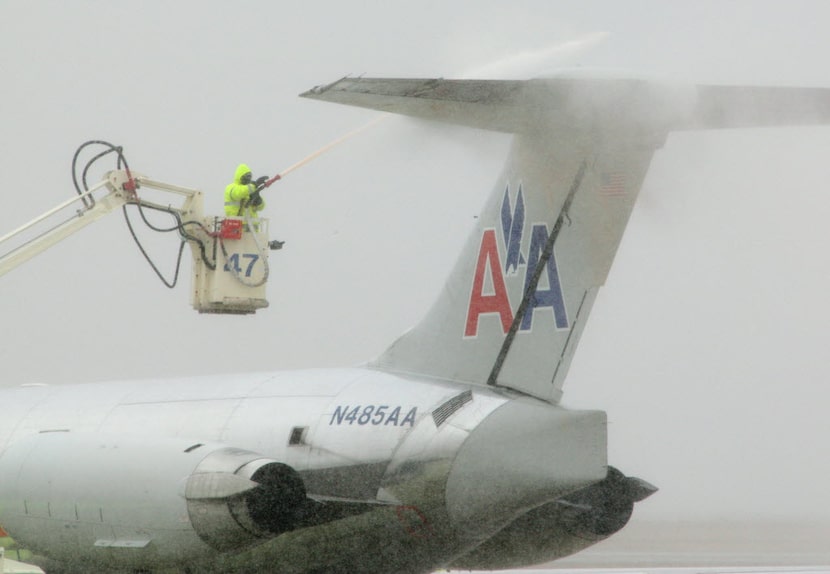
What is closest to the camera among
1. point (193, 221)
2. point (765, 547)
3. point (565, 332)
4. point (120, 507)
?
point (120, 507)

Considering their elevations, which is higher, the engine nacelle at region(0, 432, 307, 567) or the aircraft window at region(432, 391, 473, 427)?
the aircraft window at region(432, 391, 473, 427)

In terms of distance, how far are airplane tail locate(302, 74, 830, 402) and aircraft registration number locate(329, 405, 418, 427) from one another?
0.72 metres

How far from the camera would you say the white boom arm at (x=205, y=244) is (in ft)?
38.5

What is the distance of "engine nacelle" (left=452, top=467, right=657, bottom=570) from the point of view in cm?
1013

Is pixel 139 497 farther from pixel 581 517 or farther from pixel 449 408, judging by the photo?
pixel 581 517

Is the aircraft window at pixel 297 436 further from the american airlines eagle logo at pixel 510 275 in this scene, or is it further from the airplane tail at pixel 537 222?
the american airlines eagle logo at pixel 510 275

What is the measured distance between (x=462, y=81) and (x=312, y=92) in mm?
1018

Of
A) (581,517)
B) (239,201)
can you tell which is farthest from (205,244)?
(581,517)

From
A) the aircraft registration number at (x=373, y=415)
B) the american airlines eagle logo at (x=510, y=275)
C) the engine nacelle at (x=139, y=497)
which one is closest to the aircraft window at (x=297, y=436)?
the aircraft registration number at (x=373, y=415)

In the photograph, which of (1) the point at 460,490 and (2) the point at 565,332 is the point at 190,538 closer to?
(1) the point at 460,490

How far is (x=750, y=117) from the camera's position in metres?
8.94

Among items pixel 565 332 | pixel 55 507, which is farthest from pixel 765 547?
pixel 55 507

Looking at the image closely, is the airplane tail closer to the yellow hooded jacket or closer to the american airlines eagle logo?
the american airlines eagle logo

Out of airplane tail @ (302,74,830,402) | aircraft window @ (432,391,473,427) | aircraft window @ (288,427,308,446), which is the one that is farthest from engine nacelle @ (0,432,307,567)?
airplane tail @ (302,74,830,402)
